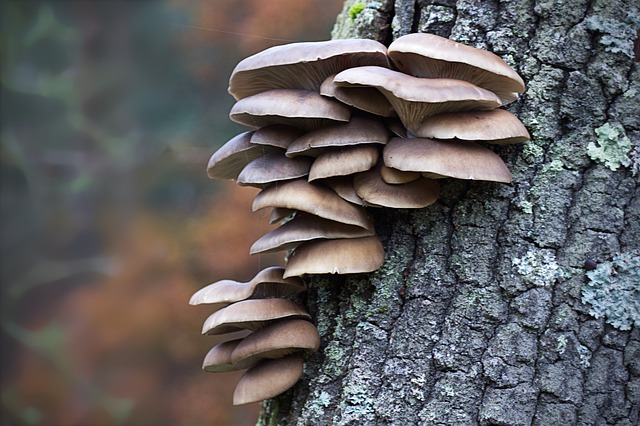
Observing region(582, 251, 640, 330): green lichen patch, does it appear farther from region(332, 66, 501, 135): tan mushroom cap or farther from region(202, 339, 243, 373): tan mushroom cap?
region(202, 339, 243, 373): tan mushroom cap

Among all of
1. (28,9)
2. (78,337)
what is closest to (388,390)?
(78,337)

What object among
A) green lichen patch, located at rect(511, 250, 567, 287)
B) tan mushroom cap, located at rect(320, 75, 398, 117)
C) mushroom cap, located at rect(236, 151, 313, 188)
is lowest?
green lichen patch, located at rect(511, 250, 567, 287)

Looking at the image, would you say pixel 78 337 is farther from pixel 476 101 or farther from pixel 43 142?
pixel 476 101

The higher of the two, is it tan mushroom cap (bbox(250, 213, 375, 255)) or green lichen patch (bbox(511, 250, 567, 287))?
tan mushroom cap (bbox(250, 213, 375, 255))

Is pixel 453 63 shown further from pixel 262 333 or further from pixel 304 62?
pixel 262 333

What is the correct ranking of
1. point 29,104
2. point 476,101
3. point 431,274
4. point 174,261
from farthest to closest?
point 29,104 < point 174,261 < point 431,274 < point 476,101

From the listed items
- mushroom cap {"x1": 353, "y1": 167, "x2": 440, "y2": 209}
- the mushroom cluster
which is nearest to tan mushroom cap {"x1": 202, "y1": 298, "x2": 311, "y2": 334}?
the mushroom cluster
